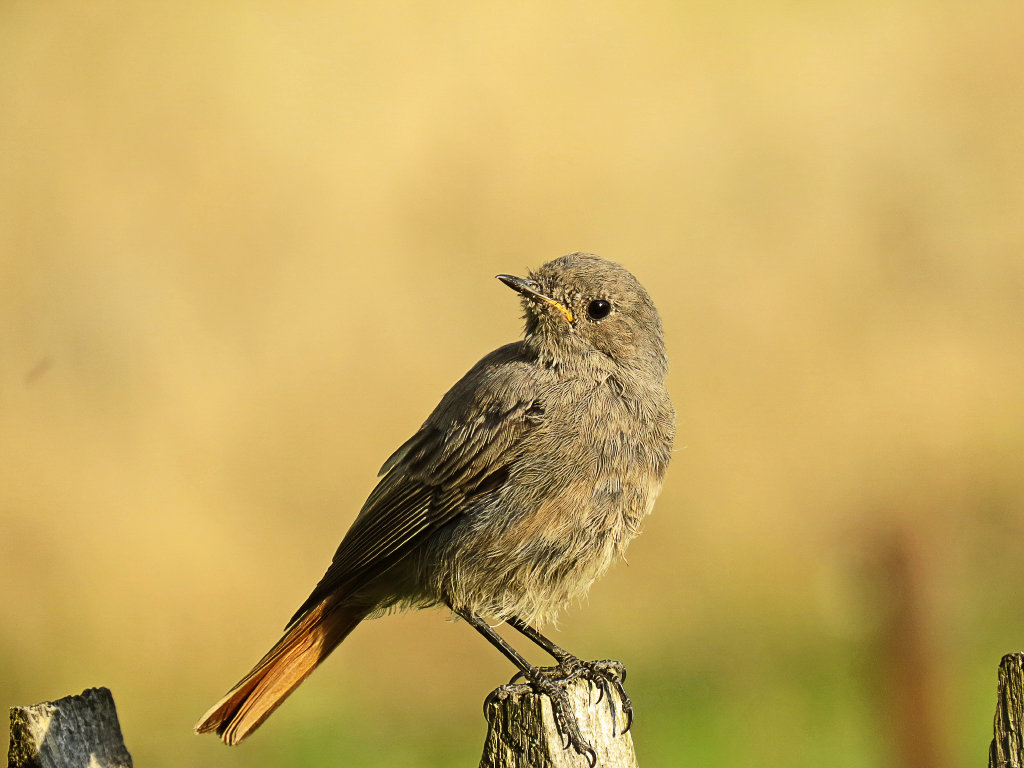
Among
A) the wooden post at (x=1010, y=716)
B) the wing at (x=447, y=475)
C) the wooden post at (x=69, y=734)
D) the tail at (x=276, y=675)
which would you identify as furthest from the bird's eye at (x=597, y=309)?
the wooden post at (x=69, y=734)

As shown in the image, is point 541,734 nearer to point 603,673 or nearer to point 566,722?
point 566,722

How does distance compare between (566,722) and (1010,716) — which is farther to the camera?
(566,722)

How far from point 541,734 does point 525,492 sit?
3.57 feet

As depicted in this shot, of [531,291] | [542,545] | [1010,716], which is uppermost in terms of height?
[531,291]

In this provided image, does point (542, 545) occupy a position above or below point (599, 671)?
above

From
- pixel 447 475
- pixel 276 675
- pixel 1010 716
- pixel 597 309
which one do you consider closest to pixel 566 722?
pixel 1010 716

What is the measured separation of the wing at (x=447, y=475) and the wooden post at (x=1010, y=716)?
1.74m

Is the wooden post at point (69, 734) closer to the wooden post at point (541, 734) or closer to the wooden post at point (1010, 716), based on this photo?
the wooden post at point (541, 734)

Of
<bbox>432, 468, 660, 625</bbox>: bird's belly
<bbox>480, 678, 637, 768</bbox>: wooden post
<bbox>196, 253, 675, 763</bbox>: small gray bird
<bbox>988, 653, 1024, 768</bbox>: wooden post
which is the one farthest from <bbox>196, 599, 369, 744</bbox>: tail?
<bbox>988, 653, 1024, 768</bbox>: wooden post

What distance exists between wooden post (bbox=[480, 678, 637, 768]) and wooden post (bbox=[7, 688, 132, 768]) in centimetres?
91

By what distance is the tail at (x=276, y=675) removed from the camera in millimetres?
3543

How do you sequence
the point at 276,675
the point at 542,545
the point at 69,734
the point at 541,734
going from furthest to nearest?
the point at 542,545, the point at 276,675, the point at 541,734, the point at 69,734

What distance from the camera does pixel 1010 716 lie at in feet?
8.39

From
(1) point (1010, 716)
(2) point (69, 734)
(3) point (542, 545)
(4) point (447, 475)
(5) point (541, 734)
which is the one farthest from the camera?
(4) point (447, 475)
